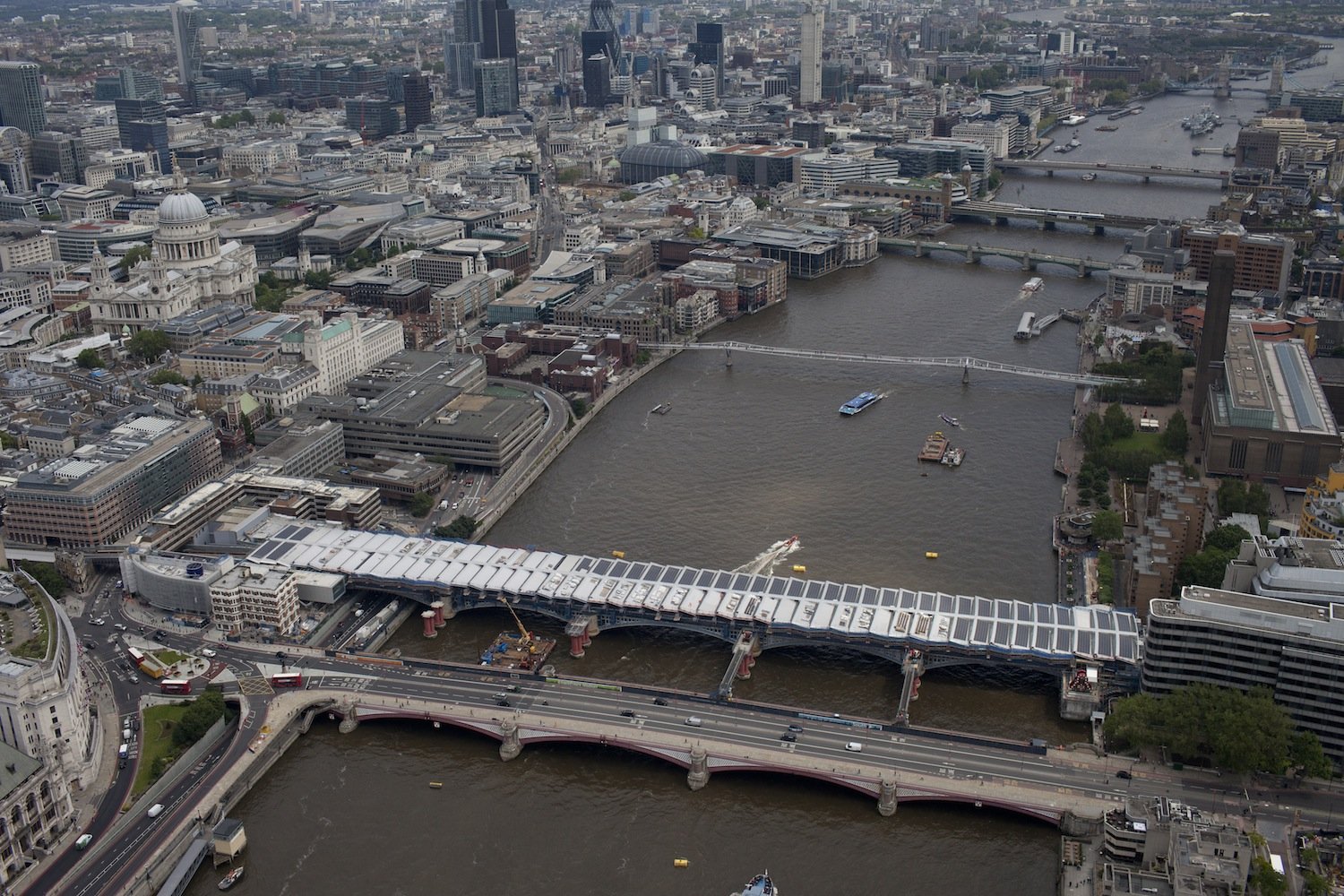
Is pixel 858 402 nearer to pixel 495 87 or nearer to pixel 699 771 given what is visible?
pixel 699 771

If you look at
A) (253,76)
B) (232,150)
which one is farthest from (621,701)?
(253,76)

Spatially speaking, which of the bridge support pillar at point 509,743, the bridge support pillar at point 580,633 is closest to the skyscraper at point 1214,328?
the bridge support pillar at point 580,633

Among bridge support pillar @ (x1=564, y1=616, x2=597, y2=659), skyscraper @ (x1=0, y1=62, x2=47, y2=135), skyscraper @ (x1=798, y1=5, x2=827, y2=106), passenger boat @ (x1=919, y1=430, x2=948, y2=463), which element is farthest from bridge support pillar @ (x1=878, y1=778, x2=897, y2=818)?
skyscraper @ (x1=798, y1=5, x2=827, y2=106)

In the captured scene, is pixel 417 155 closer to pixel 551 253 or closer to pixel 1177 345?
pixel 551 253

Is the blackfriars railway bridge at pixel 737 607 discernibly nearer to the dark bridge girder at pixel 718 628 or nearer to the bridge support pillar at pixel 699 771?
the dark bridge girder at pixel 718 628

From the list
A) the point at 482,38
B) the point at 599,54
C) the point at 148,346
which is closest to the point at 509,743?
the point at 148,346
